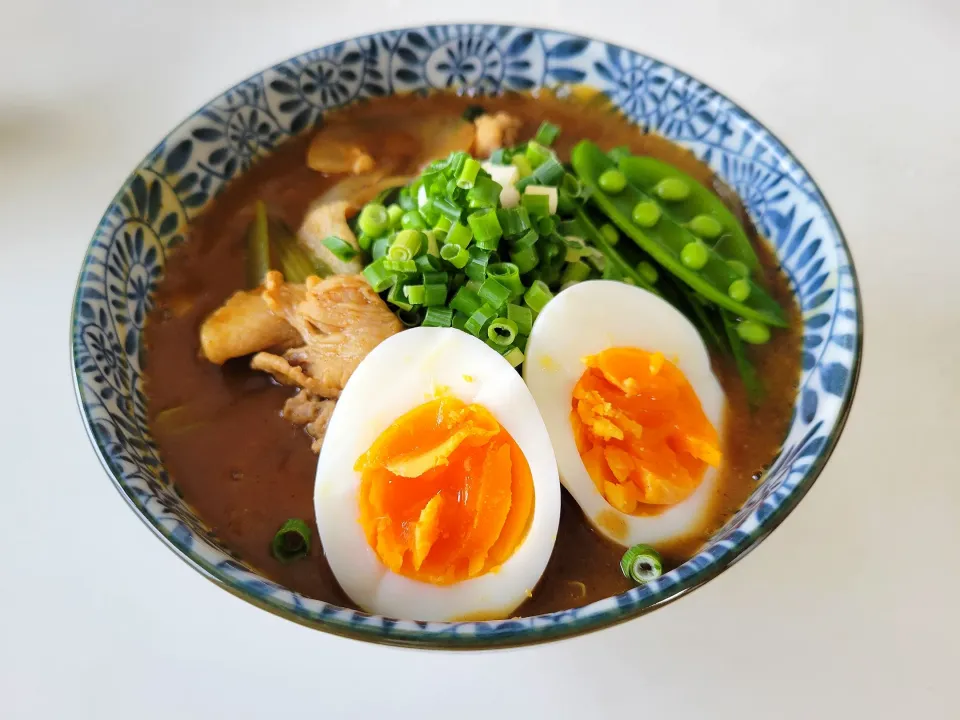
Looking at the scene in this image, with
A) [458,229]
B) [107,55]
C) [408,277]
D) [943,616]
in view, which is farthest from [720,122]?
[107,55]

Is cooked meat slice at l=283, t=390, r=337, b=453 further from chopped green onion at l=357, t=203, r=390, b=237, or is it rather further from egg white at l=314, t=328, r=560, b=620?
chopped green onion at l=357, t=203, r=390, b=237

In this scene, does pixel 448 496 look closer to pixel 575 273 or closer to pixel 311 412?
pixel 311 412

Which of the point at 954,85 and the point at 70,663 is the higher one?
the point at 954,85

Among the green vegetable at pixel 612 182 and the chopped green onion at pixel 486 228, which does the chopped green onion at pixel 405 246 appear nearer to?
the chopped green onion at pixel 486 228

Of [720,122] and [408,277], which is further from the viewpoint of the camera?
[720,122]

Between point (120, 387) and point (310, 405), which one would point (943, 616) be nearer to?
point (310, 405)

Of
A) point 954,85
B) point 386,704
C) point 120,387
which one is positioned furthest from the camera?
point 954,85

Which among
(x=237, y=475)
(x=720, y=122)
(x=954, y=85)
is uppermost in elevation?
(x=954, y=85)
